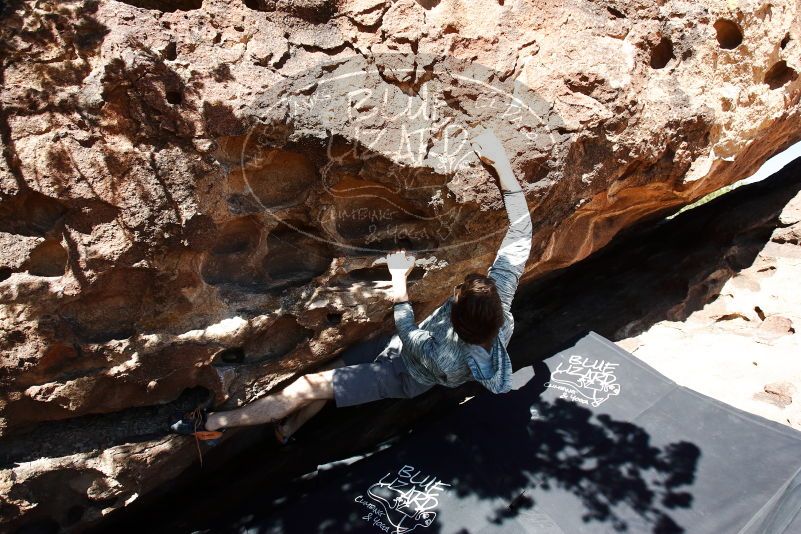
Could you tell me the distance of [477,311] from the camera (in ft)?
8.30

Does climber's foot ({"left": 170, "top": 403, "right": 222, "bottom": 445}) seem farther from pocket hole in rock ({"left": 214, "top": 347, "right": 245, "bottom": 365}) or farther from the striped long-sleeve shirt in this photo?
the striped long-sleeve shirt

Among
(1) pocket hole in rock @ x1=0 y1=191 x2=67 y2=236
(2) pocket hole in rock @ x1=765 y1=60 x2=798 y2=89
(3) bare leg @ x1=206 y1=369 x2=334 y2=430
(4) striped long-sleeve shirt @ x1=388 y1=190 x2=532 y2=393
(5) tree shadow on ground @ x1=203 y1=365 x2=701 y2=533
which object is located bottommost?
(5) tree shadow on ground @ x1=203 y1=365 x2=701 y2=533

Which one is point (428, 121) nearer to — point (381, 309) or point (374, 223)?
point (374, 223)

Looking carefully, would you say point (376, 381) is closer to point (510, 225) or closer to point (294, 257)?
point (294, 257)

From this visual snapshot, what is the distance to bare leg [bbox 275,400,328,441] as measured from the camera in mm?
3543

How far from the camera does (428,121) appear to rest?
2.99m

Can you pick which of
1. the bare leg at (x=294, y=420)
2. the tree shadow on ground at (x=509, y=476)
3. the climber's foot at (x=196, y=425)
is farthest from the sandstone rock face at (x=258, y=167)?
the tree shadow on ground at (x=509, y=476)

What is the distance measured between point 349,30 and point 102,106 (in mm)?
1274

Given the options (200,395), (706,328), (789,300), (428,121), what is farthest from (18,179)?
(789,300)

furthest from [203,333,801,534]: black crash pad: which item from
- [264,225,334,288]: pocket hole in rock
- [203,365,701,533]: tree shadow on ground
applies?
[264,225,334,288]: pocket hole in rock

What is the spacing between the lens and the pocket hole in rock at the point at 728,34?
11.7 ft

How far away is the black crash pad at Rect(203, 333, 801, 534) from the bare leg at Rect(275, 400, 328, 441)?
0.31 m

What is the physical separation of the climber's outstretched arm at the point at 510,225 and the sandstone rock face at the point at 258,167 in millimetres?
106

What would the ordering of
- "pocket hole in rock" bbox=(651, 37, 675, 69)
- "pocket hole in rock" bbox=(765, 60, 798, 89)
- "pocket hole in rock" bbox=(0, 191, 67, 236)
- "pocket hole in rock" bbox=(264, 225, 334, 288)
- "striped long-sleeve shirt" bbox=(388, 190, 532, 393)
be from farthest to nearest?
1. "pocket hole in rock" bbox=(765, 60, 798, 89)
2. "pocket hole in rock" bbox=(651, 37, 675, 69)
3. "pocket hole in rock" bbox=(264, 225, 334, 288)
4. "striped long-sleeve shirt" bbox=(388, 190, 532, 393)
5. "pocket hole in rock" bbox=(0, 191, 67, 236)
